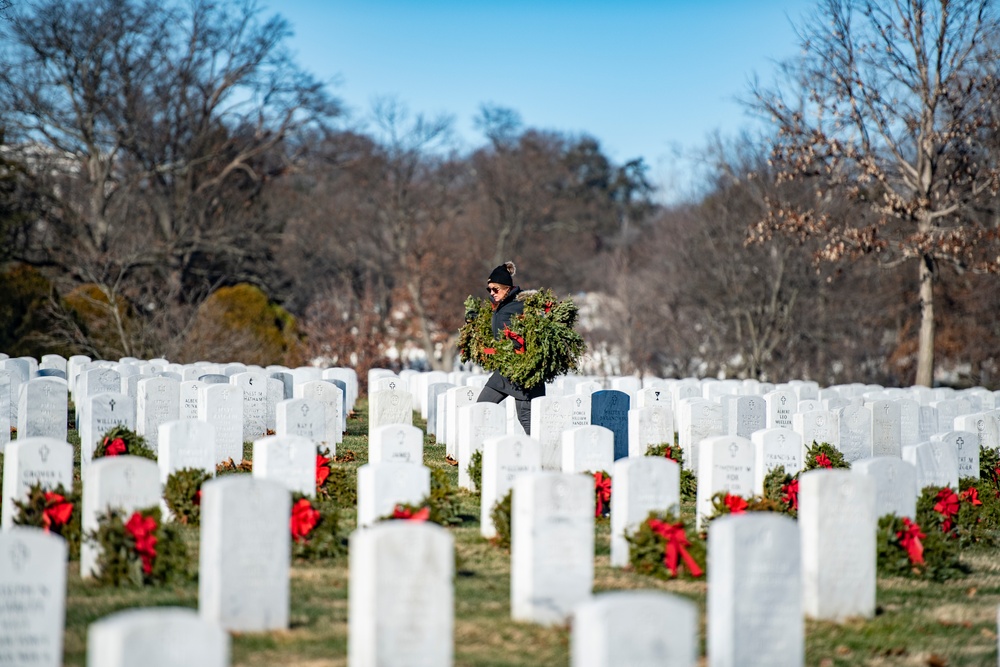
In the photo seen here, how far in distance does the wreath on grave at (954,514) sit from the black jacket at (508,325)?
14.5ft

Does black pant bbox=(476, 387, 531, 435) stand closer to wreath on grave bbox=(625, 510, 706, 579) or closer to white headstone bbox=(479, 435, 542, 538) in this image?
white headstone bbox=(479, 435, 542, 538)

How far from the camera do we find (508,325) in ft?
39.6

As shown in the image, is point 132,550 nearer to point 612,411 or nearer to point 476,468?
point 476,468

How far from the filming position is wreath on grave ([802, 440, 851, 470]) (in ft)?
37.8

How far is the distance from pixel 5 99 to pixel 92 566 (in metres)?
25.6

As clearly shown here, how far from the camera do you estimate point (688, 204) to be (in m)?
33.8

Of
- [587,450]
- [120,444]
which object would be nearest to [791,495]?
[587,450]

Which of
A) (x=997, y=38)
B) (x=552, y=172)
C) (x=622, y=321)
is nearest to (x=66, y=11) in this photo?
(x=622, y=321)

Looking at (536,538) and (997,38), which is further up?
(997,38)

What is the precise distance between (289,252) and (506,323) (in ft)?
93.7

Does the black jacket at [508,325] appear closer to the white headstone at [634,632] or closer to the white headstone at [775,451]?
the white headstone at [775,451]

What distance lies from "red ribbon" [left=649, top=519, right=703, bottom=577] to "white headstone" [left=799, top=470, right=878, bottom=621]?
0.87 m

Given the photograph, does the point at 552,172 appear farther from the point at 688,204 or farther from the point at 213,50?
the point at 213,50

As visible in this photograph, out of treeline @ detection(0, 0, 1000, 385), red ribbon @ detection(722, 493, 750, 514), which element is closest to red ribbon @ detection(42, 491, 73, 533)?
red ribbon @ detection(722, 493, 750, 514)
